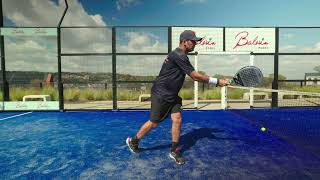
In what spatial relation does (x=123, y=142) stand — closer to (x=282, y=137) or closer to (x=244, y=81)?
(x=244, y=81)

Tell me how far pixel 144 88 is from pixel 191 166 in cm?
1015

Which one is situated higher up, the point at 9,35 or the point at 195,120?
the point at 9,35

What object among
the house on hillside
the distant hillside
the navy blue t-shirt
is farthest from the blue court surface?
the house on hillside

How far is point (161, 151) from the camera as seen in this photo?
557 cm

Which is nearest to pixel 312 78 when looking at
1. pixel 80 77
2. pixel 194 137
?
pixel 194 137

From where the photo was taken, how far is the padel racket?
528 centimetres

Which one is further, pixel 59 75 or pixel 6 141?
pixel 59 75

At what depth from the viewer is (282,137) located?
674 cm

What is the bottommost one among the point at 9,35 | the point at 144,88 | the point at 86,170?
the point at 86,170

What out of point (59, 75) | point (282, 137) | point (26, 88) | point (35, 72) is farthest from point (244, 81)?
point (26, 88)

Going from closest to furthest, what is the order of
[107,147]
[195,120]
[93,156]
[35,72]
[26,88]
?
1. [93,156]
2. [107,147]
3. [195,120]
4. [35,72]
5. [26,88]

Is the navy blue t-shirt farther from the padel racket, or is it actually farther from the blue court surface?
the blue court surface

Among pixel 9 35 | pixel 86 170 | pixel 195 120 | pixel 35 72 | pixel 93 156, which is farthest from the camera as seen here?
pixel 35 72

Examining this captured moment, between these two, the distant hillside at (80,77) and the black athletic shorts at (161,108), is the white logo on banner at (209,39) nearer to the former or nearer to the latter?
the distant hillside at (80,77)
